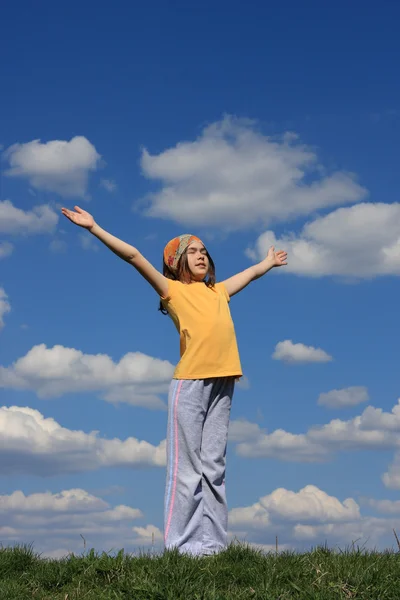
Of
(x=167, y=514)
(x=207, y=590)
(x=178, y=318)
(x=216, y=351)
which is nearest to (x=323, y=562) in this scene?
(x=207, y=590)

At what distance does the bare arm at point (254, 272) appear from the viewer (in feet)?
25.0

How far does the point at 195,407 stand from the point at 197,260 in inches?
59.5

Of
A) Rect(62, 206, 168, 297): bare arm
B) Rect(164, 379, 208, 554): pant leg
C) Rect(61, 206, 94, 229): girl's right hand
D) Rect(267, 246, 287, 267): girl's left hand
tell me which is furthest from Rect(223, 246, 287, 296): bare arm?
Rect(61, 206, 94, 229): girl's right hand

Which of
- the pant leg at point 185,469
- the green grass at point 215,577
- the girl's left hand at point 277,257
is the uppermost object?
the girl's left hand at point 277,257

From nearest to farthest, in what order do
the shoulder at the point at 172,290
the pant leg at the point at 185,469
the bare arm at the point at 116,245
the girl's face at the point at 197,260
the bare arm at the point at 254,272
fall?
the pant leg at the point at 185,469, the bare arm at the point at 116,245, the shoulder at the point at 172,290, the girl's face at the point at 197,260, the bare arm at the point at 254,272

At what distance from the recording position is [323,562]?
562 cm

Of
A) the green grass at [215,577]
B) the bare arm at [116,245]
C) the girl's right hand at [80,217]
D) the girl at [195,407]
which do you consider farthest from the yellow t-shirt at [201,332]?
the green grass at [215,577]

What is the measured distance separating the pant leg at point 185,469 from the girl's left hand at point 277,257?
207 cm

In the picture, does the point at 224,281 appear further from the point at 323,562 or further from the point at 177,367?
the point at 323,562

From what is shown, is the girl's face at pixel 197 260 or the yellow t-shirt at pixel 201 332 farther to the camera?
the girl's face at pixel 197 260

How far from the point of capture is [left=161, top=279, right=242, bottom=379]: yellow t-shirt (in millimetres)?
6668

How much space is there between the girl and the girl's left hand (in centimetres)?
132

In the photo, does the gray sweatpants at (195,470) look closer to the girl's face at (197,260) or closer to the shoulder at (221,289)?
the shoulder at (221,289)

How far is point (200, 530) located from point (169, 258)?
8.58 feet
